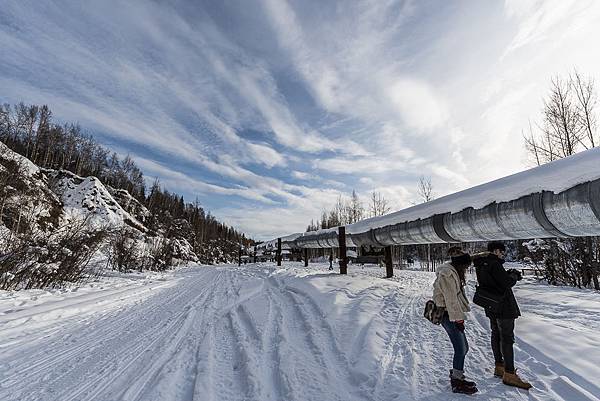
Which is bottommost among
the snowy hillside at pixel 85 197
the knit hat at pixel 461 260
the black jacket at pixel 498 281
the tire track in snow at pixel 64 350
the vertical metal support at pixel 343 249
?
the tire track in snow at pixel 64 350

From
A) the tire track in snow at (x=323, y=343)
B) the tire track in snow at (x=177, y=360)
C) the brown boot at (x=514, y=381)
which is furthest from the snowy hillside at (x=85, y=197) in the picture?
the brown boot at (x=514, y=381)

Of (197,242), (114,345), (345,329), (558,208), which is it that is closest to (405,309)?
(345,329)

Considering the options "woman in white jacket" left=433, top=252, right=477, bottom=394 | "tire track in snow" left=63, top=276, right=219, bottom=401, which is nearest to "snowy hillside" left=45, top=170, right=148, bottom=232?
"tire track in snow" left=63, top=276, right=219, bottom=401

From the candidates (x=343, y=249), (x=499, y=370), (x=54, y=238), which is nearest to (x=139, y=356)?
(x=499, y=370)

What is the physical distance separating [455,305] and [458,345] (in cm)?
44

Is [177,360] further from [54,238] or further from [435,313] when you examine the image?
[54,238]

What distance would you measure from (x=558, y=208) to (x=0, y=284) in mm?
12451

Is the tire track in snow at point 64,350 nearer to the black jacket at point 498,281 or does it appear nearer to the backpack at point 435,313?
the backpack at point 435,313

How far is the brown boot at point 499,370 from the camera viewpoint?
373 centimetres

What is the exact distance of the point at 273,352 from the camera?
14.4 ft

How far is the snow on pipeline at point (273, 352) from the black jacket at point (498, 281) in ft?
2.65

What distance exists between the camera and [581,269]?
13.2 metres

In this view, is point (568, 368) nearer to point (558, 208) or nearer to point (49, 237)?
point (558, 208)

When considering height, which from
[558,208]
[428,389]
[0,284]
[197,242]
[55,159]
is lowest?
[428,389]
